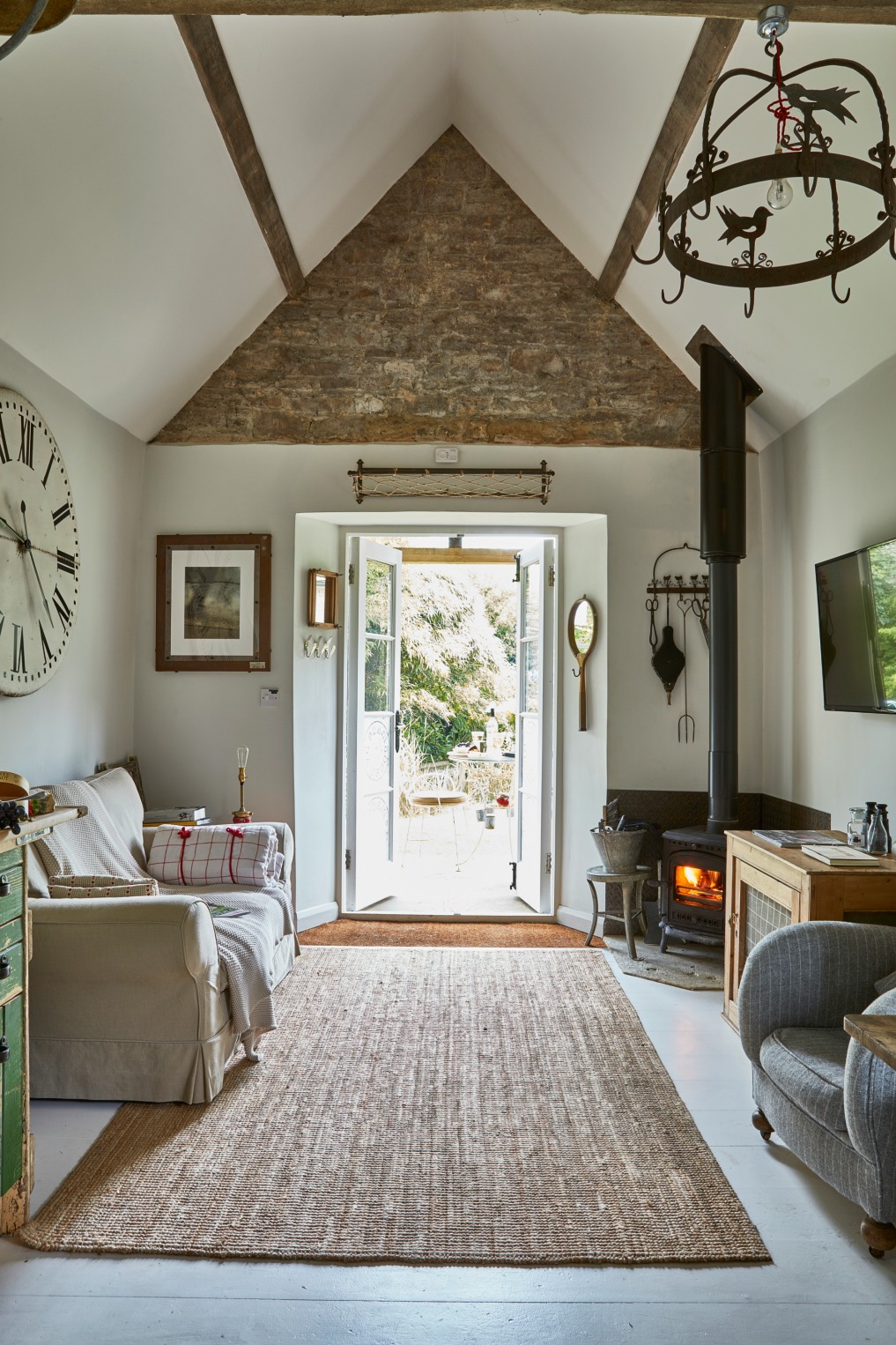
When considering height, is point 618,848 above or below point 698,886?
above

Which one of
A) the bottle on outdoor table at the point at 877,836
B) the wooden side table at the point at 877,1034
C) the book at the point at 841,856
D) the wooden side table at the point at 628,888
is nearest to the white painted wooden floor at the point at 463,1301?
the wooden side table at the point at 877,1034

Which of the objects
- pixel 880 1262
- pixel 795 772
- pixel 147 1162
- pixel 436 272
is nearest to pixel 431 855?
pixel 795 772

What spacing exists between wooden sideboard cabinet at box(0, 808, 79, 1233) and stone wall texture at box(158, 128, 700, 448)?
3.25 metres

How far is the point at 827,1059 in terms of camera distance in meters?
2.51

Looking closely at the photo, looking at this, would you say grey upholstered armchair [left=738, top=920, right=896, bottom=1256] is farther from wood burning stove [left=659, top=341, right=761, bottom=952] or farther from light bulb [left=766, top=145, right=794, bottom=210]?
light bulb [left=766, top=145, right=794, bottom=210]

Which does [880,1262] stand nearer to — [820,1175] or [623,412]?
[820,1175]

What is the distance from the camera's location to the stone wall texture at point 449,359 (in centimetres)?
509

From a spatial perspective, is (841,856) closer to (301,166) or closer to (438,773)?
(301,166)

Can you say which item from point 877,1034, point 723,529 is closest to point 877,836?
point 877,1034

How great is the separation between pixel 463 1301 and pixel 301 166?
436 centimetres

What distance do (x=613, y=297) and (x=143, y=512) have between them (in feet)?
9.23

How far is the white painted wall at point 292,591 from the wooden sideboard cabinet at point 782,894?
1288 millimetres

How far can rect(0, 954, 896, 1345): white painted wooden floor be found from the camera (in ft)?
6.51

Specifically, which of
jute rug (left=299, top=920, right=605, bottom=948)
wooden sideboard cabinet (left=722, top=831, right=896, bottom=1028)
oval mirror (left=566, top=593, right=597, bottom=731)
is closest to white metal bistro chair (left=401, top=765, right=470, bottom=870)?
jute rug (left=299, top=920, right=605, bottom=948)
